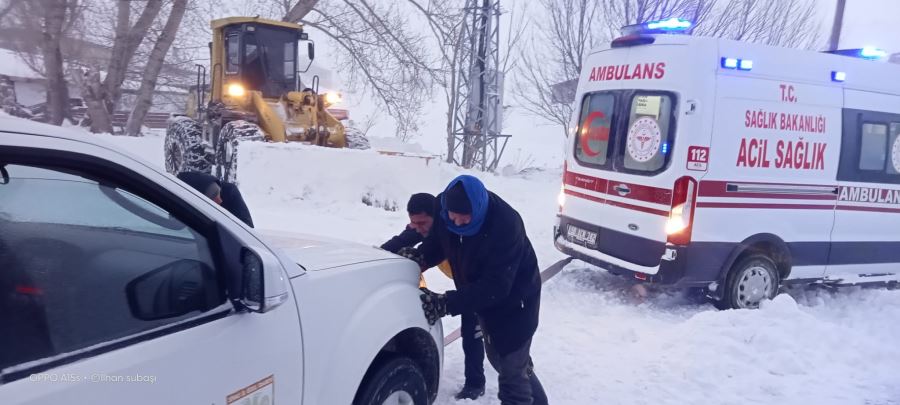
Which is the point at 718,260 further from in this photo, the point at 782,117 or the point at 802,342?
the point at 782,117

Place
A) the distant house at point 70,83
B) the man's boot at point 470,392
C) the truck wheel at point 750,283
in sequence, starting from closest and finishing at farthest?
the man's boot at point 470,392, the truck wheel at point 750,283, the distant house at point 70,83

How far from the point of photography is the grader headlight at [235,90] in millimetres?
11203

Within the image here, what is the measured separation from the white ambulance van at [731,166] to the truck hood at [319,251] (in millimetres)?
3323

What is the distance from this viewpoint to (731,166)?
17.7 ft

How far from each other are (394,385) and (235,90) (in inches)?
384

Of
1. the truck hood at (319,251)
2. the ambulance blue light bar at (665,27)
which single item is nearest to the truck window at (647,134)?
the ambulance blue light bar at (665,27)

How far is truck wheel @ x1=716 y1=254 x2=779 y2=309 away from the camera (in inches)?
225

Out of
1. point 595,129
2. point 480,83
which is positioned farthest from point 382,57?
point 595,129

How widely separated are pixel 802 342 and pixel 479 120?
12993 mm

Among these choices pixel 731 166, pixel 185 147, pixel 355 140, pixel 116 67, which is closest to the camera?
pixel 731 166

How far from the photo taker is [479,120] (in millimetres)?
17078

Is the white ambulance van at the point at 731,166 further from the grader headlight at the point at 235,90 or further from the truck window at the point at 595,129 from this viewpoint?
the grader headlight at the point at 235,90

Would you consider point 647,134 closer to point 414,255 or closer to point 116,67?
point 414,255

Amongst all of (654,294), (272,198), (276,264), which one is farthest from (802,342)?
(272,198)
